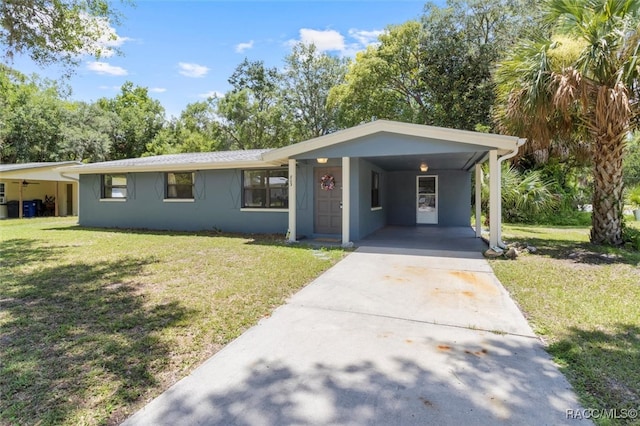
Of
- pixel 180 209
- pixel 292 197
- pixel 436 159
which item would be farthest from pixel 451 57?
pixel 180 209

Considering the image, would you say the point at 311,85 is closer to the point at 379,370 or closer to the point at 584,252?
the point at 584,252

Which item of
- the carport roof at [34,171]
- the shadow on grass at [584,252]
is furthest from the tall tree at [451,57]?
the carport roof at [34,171]

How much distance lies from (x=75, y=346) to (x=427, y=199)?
13001mm

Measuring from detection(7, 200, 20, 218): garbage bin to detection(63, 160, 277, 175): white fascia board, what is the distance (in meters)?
7.75

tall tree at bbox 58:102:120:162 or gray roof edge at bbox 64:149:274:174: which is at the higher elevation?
tall tree at bbox 58:102:120:162

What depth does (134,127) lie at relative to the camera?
104ft

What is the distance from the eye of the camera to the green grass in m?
2.60

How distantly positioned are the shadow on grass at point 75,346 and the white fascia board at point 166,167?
6052 mm

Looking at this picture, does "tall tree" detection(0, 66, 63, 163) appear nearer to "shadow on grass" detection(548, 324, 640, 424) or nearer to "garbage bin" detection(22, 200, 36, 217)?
"garbage bin" detection(22, 200, 36, 217)

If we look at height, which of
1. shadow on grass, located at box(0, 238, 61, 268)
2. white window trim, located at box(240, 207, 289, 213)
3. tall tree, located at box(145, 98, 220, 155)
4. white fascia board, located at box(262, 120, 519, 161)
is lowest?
shadow on grass, located at box(0, 238, 61, 268)

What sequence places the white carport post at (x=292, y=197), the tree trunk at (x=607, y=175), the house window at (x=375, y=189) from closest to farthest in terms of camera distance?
the tree trunk at (x=607, y=175)
the white carport post at (x=292, y=197)
the house window at (x=375, y=189)

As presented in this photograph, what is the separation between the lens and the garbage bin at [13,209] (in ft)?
60.8

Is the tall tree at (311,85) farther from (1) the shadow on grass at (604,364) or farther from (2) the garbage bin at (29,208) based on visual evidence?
(1) the shadow on grass at (604,364)

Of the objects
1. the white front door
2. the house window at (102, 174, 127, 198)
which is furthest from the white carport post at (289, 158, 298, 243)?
the house window at (102, 174, 127, 198)
